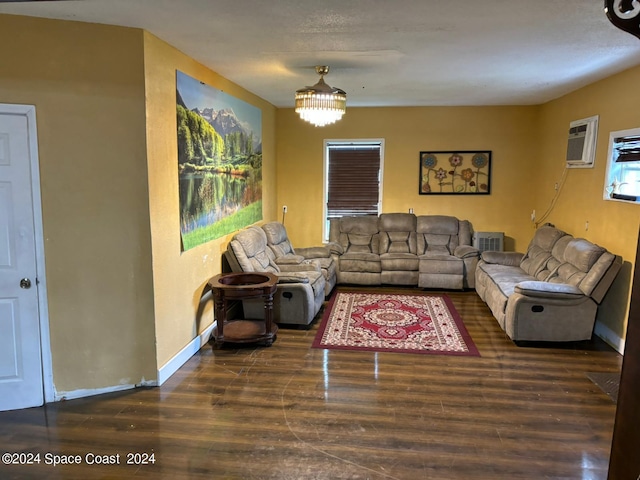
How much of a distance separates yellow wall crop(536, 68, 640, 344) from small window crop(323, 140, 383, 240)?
2.54m

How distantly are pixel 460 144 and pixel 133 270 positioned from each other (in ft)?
18.1

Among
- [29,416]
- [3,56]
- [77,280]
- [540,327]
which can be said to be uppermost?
[3,56]

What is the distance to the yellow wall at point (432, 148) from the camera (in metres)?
7.13

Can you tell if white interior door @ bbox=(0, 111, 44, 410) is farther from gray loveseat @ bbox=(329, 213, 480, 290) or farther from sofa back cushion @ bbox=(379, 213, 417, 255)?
sofa back cushion @ bbox=(379, 213, 417, 255)

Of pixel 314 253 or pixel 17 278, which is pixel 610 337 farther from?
pixel 17 278

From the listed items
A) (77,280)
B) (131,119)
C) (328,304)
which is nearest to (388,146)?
(328,304)

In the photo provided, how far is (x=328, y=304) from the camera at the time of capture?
229 inches

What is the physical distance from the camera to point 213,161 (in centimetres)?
467

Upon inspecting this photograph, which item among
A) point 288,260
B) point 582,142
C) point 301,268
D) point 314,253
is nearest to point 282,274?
point 301,268

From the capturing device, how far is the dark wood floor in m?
2.62

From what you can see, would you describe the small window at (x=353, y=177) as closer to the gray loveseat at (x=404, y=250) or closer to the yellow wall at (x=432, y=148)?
the yellow wall at (x=432, y=148)

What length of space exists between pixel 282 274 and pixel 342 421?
221cm

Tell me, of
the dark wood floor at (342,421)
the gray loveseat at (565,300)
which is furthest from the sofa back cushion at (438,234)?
the dark wood floor at (342,421)

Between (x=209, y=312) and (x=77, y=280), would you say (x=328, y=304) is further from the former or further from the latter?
(x=77, y=280)
